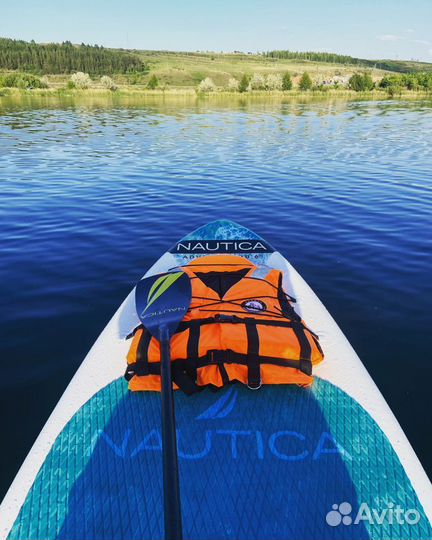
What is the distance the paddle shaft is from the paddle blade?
60 centimetres

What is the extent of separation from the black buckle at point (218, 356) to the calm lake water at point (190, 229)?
1959 millimetres

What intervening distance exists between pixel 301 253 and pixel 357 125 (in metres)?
25.4

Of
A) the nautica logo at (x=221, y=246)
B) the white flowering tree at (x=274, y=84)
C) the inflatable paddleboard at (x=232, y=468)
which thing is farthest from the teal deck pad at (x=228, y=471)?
the white flowering tree at (x=274, y=84)

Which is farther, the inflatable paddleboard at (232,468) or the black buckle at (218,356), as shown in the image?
the black buckle at (218,356)

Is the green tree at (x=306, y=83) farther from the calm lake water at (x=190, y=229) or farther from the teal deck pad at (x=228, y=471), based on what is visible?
the teal deck pad at (x=228, y=471)


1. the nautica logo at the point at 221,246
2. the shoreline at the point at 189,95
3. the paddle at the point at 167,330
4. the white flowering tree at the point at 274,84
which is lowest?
the nautica logo at the point at 221,246

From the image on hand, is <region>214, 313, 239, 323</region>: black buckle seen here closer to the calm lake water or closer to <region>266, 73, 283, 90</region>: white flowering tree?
the calm lake water

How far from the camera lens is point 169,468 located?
2105mm

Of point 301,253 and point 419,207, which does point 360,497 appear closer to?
point 301,253

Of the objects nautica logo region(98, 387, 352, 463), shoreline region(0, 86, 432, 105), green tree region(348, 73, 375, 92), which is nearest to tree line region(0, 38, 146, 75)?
shoreline region(0, 86, 432, 105)

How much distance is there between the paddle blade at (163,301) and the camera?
3.36m

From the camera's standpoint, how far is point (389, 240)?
8172mm

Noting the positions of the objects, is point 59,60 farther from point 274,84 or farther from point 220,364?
point 220,364

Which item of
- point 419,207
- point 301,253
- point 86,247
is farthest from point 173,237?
point 419,207
